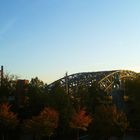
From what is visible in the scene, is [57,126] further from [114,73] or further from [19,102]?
[114,73]

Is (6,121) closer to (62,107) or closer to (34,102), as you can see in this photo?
(62,107)

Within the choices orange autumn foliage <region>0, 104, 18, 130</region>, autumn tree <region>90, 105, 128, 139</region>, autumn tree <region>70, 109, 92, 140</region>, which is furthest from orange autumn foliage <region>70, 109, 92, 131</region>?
orange autumn foliage <region>0, 104, 18, 130</region>

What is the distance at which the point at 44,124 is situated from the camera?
5544cm

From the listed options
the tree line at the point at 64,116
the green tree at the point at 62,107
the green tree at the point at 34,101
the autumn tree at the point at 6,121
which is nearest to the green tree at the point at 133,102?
the tree line at the point at 64,116

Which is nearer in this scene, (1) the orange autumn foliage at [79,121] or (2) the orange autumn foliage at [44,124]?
(2) the orange autumn foliage at [44,124]

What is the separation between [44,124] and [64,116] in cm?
545

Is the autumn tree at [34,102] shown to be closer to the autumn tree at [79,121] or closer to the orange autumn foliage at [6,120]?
the orange autumn foliage at [6,120]

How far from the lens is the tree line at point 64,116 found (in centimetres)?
5588

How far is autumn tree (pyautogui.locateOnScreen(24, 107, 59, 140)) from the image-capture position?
55.6 meters

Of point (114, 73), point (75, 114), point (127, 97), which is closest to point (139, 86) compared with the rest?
point (127, 97)

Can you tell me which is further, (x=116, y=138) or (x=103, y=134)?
(x=116, y=138)

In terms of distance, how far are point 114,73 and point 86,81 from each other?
32.1 feet

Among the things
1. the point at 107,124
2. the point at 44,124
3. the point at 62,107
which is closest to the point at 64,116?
the point at 62,107

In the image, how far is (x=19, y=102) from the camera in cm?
7481
